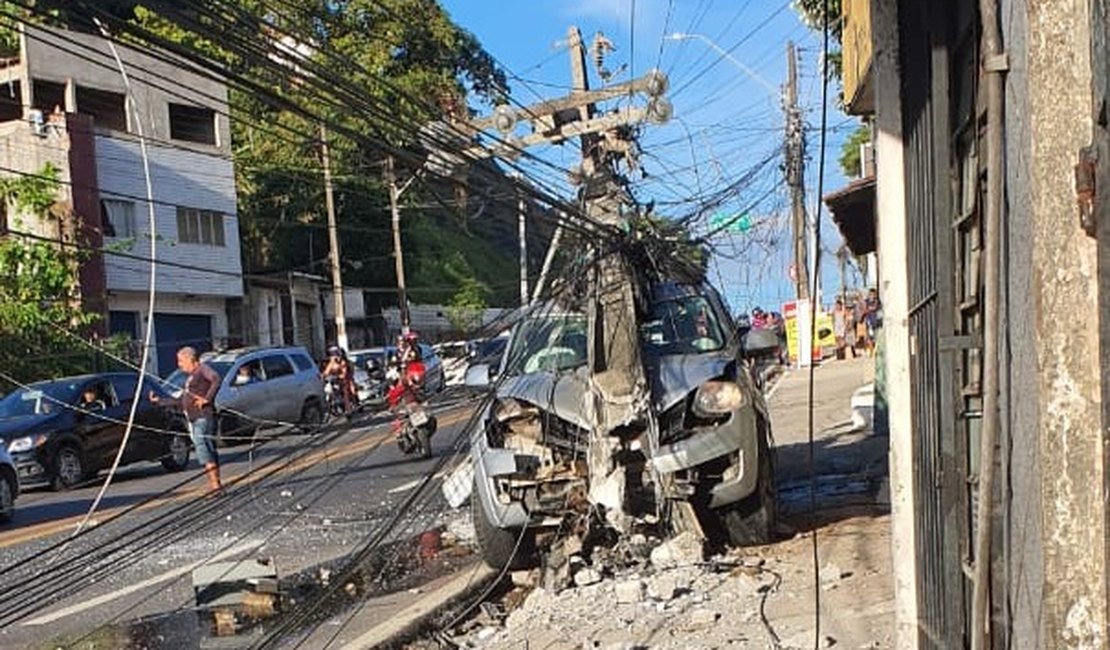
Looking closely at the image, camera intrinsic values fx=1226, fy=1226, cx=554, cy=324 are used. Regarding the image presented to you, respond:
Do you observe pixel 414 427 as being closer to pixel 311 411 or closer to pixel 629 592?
pixel 629 592

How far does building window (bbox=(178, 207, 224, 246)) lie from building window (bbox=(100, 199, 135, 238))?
1862mm

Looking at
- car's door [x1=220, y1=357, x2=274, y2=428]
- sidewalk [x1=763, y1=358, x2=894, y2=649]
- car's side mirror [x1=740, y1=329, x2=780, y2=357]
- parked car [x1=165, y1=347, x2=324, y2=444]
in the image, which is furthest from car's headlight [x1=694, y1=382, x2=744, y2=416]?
car's door [x1=220, y1=357, x2=274, y2=428]

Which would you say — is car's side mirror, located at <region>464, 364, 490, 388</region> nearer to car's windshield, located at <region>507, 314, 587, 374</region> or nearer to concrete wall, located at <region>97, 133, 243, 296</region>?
car's windshield, located at <region>507, 314, 587, 374</region>

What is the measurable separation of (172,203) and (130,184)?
2405mm

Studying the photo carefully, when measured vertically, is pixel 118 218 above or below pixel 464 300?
above

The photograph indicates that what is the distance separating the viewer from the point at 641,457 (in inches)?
333

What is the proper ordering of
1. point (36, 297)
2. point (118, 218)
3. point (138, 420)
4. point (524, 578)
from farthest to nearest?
1. point (118, 218)
2. point (36, 297)
3. point (138, 420)
4. point (524, 578)

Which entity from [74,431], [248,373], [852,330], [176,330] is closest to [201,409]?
[74,431]

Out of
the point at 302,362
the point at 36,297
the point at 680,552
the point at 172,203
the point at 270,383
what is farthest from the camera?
the point at 172,203

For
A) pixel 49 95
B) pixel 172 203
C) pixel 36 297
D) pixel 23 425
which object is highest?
pixel 49 95

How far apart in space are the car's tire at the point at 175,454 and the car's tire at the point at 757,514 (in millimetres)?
12833

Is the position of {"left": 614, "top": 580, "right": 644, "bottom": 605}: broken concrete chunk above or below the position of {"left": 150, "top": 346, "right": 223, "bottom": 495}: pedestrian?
below

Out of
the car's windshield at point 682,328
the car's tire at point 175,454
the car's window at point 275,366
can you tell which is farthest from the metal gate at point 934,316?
the car's window at point 275,366

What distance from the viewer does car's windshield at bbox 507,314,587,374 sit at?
959cm
